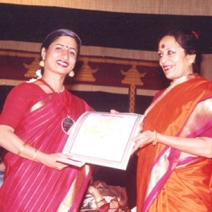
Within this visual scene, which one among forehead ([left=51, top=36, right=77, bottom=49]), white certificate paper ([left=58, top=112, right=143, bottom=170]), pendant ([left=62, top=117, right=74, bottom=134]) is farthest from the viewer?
forehead ([left=51, top=36, right=77, bottom=49])

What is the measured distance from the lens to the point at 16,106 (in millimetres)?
1775

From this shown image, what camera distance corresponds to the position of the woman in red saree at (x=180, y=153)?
174 cm

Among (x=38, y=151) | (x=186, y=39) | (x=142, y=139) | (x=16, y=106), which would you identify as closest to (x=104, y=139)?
(x=142, y=139)

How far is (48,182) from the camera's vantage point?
181cm

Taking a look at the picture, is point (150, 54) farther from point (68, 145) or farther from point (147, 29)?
point (68, 145)

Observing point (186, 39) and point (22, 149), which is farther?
point (186, 39)

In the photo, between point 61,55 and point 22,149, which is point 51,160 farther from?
point 61,55

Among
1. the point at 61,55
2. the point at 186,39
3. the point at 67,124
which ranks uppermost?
the point at 186,39

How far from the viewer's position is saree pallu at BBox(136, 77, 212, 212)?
69.2 inches

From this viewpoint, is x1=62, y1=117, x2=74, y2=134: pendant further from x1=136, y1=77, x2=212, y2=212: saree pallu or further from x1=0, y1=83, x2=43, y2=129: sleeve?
x1=136, y1=77, x2=212, y2=212: saree pallu

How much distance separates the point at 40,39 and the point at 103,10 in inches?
42.9

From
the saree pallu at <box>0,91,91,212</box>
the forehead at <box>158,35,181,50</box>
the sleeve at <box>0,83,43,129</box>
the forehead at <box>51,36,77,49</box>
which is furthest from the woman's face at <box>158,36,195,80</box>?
the sleeve at <box>0,83,43,129</box>

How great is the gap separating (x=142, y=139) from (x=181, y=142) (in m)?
0.18

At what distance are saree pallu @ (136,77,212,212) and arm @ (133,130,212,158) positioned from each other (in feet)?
0.15
